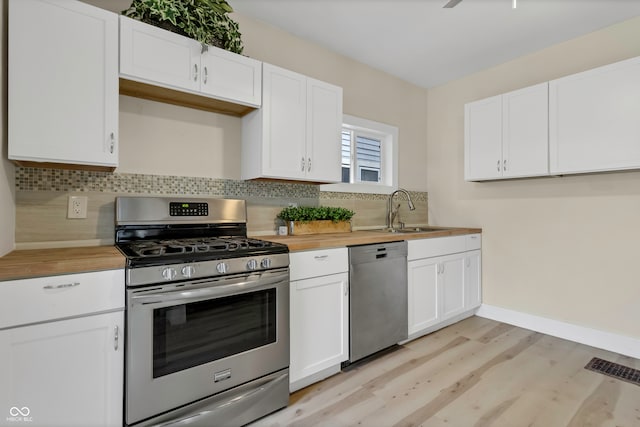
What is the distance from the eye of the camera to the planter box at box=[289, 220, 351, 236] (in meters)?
2.65

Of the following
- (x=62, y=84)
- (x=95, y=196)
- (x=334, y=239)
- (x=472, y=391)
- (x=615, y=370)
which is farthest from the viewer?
(x=615, y=370)

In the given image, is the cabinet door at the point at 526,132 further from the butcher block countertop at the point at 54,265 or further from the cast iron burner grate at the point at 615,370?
the butcher block countertop at the point at 54,265

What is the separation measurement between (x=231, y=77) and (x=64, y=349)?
1718 millimetres

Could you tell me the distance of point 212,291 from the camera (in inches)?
62.1

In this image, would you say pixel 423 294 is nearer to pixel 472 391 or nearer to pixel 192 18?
pixel 472 391

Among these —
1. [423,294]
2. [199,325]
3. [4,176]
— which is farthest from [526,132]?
[4,176]

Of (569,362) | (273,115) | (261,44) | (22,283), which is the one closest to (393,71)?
(261,44)

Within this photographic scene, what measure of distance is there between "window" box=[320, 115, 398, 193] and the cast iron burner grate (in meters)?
2.26

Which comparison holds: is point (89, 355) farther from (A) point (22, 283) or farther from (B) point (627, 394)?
(B) point (627, 394)

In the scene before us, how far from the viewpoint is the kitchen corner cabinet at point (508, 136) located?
9.21 ft

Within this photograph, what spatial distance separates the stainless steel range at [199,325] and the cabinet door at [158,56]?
73 cm

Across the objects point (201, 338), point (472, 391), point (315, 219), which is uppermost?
point (315, 219)

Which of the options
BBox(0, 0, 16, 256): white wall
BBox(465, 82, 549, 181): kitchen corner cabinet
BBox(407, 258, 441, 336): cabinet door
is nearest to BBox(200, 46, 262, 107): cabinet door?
BBox(0, 0, 16, 256): white wall

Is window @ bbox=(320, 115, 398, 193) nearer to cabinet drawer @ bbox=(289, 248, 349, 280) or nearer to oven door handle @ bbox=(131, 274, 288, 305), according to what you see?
cabinet drawer @ bbox=(289, 248, 349, 280)
